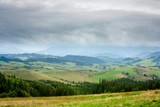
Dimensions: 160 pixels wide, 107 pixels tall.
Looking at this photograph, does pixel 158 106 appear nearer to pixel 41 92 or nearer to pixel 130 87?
pixel 41 92

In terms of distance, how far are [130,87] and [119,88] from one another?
9144 millimetres

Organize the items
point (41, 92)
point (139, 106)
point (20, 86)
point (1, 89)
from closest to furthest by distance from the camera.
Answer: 1. point (139, 106)
2. point (1, 89)
3. point (20, 86)
4. point (41, 92)

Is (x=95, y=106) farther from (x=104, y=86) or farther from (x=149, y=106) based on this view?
(x=104, y=86)

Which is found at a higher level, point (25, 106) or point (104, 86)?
point (25, 106)

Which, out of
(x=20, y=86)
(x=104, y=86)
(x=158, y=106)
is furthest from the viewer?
(x=104, y=86)

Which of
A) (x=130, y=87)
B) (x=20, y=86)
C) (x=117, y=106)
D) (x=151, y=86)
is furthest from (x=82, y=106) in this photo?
(x=151, y=86)

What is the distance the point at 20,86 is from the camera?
303 feet

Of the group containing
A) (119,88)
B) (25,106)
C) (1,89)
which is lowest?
(119,88)

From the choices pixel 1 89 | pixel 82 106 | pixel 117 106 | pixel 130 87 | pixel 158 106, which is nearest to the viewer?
pixel 158 106

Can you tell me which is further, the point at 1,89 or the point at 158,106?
the point at 1,89

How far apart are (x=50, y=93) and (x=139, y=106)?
259ft

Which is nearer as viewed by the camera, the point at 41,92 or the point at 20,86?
the point at 20,86

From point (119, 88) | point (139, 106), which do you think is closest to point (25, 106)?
point (139, 106)

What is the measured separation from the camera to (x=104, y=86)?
130 meters
